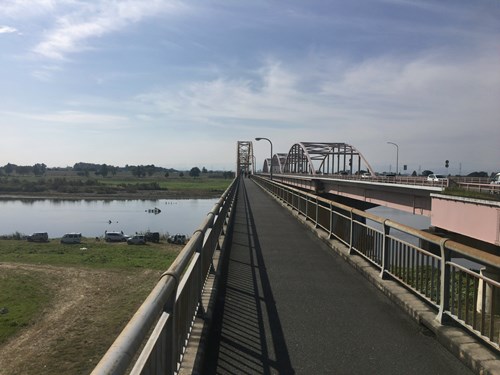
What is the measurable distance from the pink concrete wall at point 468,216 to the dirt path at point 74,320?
1662 centimetres

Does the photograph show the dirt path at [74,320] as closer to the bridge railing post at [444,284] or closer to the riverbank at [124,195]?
the bridge railing post at [444,284]

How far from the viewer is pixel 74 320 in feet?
75.7

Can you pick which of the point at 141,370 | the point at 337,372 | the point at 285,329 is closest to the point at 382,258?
the point at 285,329

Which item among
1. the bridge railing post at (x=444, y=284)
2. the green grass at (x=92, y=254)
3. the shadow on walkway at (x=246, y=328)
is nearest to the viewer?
the shadow on walkway at (x=246, y=328)

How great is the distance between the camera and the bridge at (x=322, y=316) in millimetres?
3201

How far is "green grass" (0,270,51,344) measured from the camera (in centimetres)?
2248

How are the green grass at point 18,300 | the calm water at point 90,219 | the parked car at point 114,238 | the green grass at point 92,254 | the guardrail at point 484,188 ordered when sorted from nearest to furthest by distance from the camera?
the guardrail at point 484,188, the green grass at point 18,300, the green grass at point 92,254, the parked car at point 114,238, the calm water at point 90,219

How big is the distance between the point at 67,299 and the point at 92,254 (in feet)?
54.1

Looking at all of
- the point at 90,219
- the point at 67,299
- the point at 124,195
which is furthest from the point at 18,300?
the point at 124,195

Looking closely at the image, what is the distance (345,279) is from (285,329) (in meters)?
2.83

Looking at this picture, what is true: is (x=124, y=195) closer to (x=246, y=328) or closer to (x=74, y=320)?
(x=74, y=320)

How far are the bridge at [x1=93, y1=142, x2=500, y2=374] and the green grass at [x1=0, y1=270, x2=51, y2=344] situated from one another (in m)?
18.9

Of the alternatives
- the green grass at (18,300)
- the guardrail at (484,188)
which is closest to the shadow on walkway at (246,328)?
the guardrail at (484,188)

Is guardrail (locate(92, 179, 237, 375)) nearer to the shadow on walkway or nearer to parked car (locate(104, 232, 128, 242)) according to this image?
the shadow on walkway
